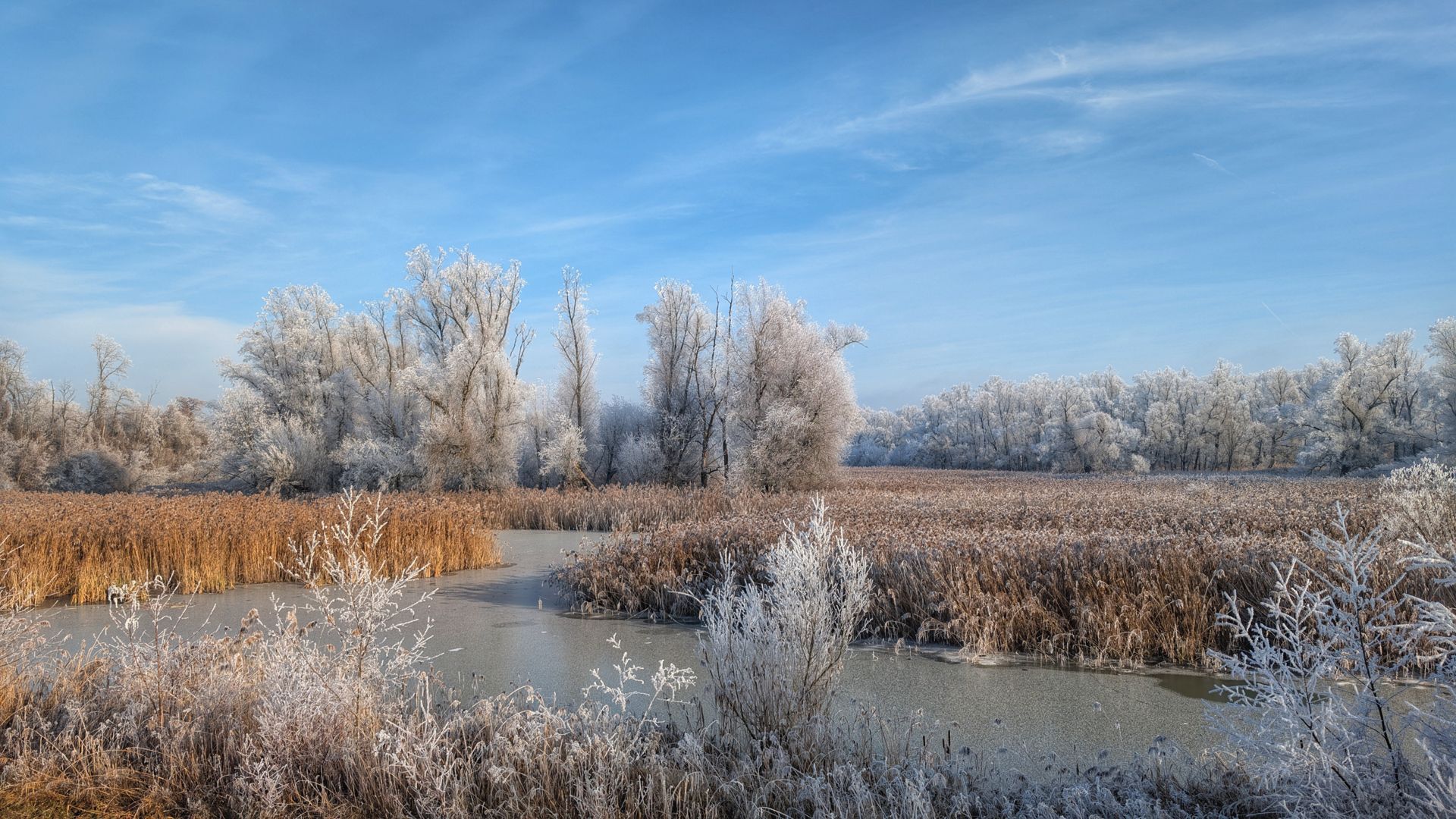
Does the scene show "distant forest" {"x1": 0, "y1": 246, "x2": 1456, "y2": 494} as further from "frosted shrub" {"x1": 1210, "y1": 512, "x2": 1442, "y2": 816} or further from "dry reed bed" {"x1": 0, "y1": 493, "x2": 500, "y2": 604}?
"frosted shrub" {"x1": 1210, "y1": 512, "x2": 1442, "y2": 816}

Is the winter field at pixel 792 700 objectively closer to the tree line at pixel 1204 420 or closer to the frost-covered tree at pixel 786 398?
the frost-covered tree at pixel 786 398

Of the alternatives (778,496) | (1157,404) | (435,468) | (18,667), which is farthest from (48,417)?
(1157,404)

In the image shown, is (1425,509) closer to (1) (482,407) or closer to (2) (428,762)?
(2) (428,762)

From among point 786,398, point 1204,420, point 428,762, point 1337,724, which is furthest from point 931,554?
point 1204,420

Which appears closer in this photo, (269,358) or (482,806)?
(482,806)

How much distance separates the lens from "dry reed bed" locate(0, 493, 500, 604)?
8.77 meters

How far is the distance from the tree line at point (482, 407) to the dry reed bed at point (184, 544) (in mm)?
10812

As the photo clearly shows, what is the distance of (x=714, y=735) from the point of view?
4.02 m

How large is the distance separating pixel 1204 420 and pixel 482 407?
57458mm

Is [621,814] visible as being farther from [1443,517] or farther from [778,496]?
[778,496]

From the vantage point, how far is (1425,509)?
28.7ft

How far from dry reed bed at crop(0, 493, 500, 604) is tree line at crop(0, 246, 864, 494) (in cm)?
1081

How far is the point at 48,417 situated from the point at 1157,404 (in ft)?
236

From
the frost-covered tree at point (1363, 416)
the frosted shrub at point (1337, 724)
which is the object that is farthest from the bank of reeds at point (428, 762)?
the frost-covered tree at point (1363, 416)
